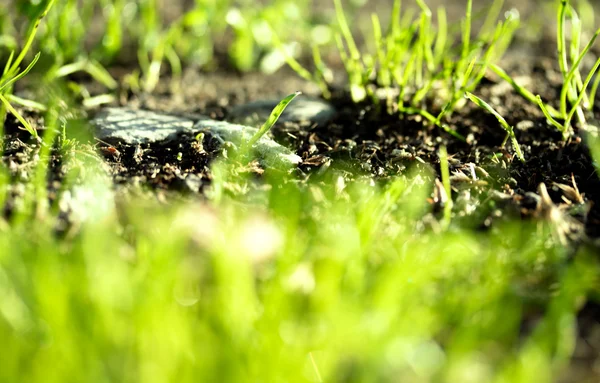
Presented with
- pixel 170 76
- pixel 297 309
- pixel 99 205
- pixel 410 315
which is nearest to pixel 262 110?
pixel 170 76

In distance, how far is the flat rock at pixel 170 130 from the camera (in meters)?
1.62

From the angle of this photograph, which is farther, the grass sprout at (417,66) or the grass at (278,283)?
the grass sprout at (417,66)

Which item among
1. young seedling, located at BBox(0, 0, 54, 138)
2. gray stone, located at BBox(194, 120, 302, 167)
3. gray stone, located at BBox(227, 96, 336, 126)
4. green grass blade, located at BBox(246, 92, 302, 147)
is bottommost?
gray stone, located at BBox(227, 96, 336, 126)

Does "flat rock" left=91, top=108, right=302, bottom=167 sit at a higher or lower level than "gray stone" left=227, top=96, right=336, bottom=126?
higher

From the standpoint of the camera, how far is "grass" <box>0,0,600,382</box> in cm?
92

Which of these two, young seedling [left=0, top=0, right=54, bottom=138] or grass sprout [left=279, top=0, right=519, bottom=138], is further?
grass sprout [left=279, top=0, right=519, bottom=138]

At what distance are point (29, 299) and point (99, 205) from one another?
1.04 feet

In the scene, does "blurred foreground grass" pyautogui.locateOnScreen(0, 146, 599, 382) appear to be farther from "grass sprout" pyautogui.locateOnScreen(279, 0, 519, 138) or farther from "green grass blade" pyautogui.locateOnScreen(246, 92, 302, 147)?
"grass sprout" pyautogui.locateOnScreen(279, 0, 519, 138)

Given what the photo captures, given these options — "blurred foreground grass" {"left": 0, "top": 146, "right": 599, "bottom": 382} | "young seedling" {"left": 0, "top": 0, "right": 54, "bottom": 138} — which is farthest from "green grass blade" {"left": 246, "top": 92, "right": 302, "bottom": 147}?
"young seedling" {"left": 0, "top": 0, "right": 54, "bottom": 138}

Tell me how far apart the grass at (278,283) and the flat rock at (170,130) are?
122mm

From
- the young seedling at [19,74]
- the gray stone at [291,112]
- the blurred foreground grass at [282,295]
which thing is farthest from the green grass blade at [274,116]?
the young seedling at [19,74]

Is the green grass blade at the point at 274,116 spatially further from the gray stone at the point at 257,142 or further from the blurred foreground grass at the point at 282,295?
the blurred foreground grass at the point at 282,295

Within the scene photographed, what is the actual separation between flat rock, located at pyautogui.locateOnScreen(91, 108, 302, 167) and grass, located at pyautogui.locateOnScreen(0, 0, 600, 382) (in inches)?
4.8

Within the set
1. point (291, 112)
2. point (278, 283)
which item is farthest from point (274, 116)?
point (278, 283)
